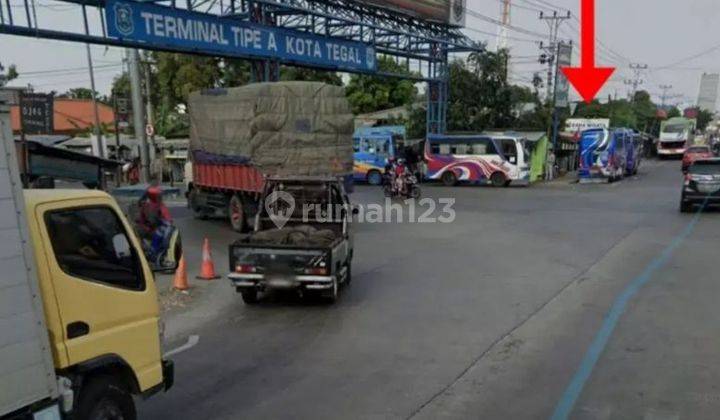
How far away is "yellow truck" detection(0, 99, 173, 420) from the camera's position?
3.38m

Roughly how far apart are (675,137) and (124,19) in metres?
57.9

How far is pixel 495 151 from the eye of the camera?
32281 millimetres

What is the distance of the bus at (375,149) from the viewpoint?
3309cm

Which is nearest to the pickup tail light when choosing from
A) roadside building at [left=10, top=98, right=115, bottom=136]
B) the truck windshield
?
roadside building at [left=10, top=98, right=115, bottom=136]

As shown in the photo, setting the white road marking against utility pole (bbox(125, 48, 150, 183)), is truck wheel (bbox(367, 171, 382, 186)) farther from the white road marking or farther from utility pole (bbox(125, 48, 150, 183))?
the white road marking

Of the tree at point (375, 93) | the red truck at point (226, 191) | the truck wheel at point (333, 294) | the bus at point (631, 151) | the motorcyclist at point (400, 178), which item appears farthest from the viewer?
the tree at point (375, 93)

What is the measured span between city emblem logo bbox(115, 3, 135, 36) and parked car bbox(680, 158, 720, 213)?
16.1m

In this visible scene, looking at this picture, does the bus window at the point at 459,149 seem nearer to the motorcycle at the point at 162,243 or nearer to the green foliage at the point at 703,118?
the motorcycle at the point at 162,243

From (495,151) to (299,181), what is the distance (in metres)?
22.3

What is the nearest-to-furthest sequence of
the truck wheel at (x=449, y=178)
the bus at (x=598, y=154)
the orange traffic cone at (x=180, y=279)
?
the orange traffic cone at (x=180, y=279) < the truck wheel at (x=449, y=178) < the bus at (x=598, y=154)

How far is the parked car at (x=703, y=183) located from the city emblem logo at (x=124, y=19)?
1605 centimetres

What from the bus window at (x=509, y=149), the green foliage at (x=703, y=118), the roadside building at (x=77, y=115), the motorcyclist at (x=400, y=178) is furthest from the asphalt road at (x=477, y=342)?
the green foliage at (x=703, y=118)

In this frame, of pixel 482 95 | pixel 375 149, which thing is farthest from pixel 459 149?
pixel 482 95

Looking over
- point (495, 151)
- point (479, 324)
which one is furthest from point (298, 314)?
point (495, 151)
